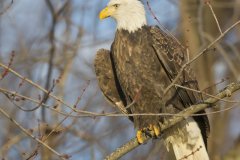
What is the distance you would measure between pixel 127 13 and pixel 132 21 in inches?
7.5

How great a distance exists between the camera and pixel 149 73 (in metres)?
6.40


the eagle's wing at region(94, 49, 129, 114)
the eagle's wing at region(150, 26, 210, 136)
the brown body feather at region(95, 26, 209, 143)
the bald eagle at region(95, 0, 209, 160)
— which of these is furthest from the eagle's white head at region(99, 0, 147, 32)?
the eagle's wing at region(94, 49, 129, 114)

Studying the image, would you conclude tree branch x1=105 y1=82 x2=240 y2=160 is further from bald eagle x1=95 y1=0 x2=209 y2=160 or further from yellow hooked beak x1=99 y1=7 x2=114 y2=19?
yellow hooked beak x1=99 y1=7 x2=114 y2=19

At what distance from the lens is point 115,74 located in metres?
6.90

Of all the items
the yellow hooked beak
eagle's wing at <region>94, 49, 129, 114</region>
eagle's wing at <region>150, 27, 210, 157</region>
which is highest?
the yellow hooked beak

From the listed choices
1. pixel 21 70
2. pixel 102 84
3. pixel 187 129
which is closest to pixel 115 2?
pixel 102 84

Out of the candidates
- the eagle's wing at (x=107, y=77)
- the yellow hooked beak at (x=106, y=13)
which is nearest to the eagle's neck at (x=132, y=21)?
the yellow hooked beak at (x=106, y=13)

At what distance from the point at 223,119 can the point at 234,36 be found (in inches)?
133

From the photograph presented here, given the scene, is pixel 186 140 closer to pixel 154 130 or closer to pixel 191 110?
pixel 154 130

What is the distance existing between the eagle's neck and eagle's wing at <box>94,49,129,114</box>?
0.36m

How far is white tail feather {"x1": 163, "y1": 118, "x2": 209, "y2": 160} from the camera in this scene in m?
6.86

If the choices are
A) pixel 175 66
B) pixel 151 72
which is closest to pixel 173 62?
pixel 175 66

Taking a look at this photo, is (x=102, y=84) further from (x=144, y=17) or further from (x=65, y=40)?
(x=65, y=40)

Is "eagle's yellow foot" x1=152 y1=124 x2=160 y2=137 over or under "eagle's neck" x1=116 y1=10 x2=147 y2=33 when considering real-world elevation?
under
